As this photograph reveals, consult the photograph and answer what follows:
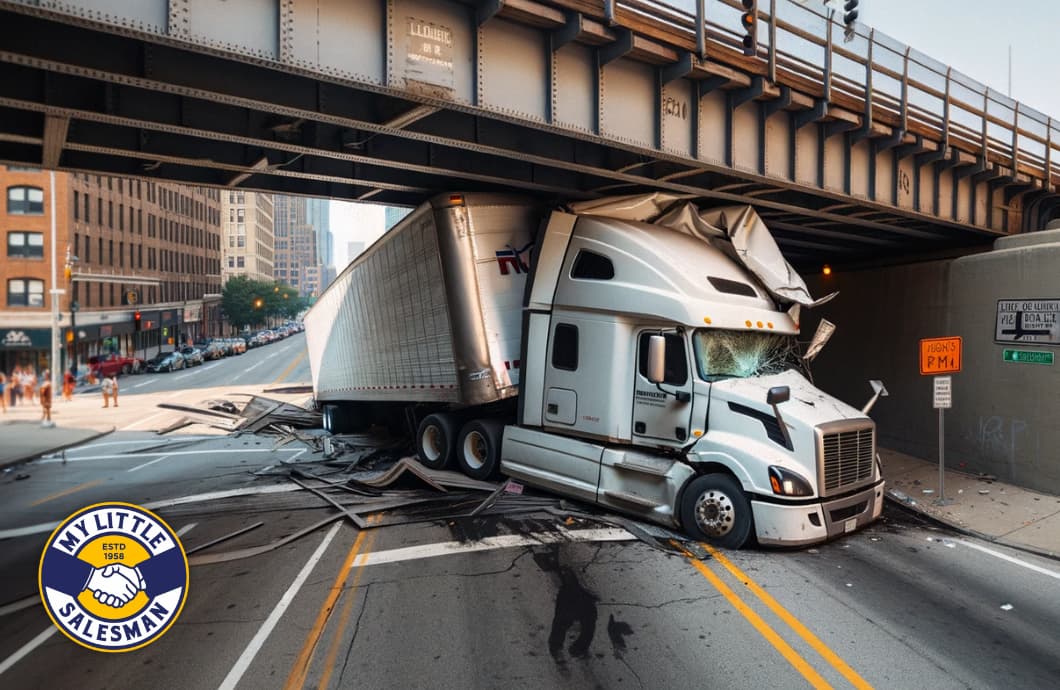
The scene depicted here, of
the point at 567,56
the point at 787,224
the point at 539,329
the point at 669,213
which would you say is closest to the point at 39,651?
the point at 539,329

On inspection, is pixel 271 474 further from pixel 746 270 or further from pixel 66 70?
pixel 746 270

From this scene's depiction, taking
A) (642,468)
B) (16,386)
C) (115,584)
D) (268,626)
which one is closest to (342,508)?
(268,626)

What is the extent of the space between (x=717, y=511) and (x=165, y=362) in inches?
1691

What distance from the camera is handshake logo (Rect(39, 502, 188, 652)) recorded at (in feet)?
10.3

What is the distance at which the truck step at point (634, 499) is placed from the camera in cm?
888

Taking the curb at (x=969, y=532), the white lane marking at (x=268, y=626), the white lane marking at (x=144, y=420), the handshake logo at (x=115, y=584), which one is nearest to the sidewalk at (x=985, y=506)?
the curb at (x=969, y=532)

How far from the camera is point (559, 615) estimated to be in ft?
20.1

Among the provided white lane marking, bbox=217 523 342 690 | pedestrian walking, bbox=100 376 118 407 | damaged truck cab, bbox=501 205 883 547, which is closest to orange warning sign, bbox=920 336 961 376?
damaged truck cab, bbox=501 205 883 547

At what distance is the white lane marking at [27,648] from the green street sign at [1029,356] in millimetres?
16131

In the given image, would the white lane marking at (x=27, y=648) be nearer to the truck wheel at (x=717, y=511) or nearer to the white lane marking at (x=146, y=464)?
the truck wheel at (x=717, y=511)

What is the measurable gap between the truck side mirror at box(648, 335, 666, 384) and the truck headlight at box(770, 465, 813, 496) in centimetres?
187

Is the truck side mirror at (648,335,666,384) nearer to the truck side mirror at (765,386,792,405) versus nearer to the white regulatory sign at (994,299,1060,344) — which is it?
the truck side mirror at (765,386,792,405)

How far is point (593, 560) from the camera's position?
7.71m

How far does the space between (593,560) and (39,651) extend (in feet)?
18.3
